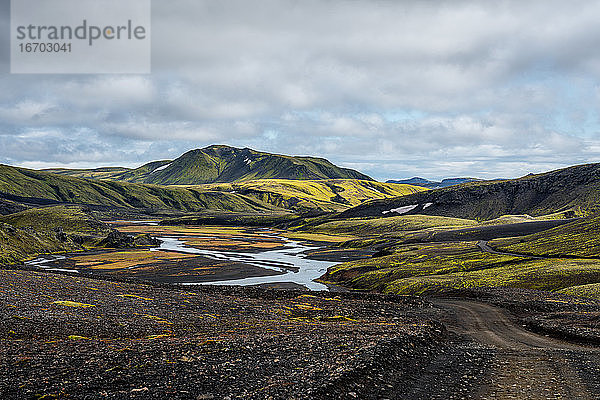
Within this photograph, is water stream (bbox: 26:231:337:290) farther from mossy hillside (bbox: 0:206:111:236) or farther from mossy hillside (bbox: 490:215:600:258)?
mossy hillside (bbox: 490:215:600:258)

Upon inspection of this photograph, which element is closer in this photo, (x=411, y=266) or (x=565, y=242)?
(x=411, y=266)

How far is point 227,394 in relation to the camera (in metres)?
17.5

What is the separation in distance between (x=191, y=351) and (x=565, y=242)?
11234cm

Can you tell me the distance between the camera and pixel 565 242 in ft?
349

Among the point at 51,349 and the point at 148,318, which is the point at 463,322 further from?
the point at 51,349

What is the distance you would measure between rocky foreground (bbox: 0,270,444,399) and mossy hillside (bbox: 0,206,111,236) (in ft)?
435

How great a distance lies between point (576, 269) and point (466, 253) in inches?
1448

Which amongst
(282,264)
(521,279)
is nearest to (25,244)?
(282,264)

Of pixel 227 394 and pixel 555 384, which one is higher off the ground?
pixel 227 394

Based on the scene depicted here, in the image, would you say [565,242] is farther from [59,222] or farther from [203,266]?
[59,222]

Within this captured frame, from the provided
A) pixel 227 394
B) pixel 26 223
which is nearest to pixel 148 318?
pixel 227 394

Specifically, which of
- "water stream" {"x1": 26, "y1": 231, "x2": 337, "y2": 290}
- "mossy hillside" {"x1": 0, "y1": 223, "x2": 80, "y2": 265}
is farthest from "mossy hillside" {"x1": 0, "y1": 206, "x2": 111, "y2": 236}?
"water stream" {"x1": 26, "y1": 231, "x2": 337, "y2": 290}

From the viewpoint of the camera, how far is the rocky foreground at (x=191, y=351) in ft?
59.9

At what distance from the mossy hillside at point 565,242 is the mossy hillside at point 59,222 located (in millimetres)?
152119
